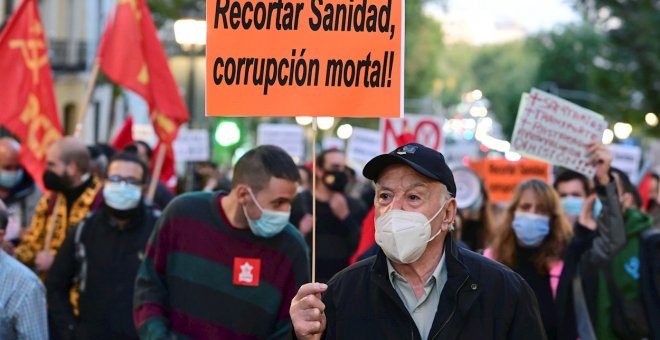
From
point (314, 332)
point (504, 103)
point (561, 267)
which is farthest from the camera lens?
point (504, 103)

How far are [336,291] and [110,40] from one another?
753cm

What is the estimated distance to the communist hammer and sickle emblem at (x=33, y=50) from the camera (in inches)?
454

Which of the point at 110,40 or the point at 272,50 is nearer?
the point at 272,50

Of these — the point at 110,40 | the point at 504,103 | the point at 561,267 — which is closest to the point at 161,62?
the point at 110,40

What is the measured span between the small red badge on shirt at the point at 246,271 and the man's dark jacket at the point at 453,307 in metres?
1.84

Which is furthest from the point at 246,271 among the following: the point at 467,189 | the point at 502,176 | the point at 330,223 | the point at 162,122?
the point at 502,176

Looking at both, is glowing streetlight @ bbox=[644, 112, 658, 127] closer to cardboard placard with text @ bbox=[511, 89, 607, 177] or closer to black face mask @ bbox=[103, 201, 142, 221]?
cardboard placard with text @ bbox=[511, 89, 607, 177]

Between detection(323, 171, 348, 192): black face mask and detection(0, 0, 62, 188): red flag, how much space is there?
224 centimetres

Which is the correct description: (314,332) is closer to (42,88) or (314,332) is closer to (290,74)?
(290,74)

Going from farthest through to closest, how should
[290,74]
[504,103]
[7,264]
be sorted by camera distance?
[504,103], [7,264], [290,74]

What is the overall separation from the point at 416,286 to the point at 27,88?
757cm

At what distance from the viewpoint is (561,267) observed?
8125 millimetres

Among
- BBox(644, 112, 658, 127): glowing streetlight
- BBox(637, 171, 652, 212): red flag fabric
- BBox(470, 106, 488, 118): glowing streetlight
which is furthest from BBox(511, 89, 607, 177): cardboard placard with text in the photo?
BBox(470, 106, 488, 118): glowing streetlight

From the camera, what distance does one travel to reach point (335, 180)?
37.6 ft
